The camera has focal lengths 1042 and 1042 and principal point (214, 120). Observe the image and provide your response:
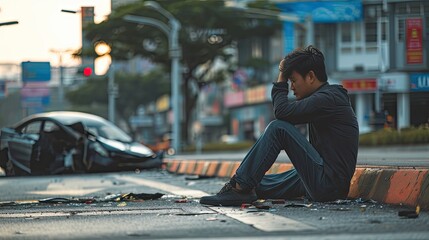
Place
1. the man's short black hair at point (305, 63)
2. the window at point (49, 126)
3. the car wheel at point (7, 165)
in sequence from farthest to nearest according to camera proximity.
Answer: the window at point (49, 126)
the car wheel at point (7, 165)
the man's short black hair at point (305, 63)

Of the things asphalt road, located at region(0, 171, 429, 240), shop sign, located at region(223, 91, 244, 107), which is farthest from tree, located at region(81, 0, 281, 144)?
asphalt road, located at region(0, 171, 429, 240)

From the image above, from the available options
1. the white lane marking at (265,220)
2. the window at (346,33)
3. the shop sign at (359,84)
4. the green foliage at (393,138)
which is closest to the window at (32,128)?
the green foliage at (393,138)

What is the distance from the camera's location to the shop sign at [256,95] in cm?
6606

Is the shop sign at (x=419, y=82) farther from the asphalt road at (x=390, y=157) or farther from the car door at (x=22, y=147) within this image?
the car door at (x=22, y=147)

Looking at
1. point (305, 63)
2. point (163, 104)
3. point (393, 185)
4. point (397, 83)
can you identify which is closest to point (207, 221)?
point (305, 63)

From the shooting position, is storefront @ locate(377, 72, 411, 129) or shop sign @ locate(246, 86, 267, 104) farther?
shop sign @ locate(246, 86, 267, 104)

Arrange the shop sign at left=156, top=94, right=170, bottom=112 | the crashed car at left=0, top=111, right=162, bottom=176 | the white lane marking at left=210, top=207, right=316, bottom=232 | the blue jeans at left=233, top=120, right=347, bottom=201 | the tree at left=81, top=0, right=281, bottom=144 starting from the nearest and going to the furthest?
1. the white lane marking at left=210, top=207, right=316, bottom=232
2. the blue jeans at left=233, top=120, right=347, bottom=201
3. the crashed car at left=0, top=111, right=162, bottom=176
4. the tree at left=81, top=0, right=281, bottom=144
5. the shop sign at left=156, top=94, right=170, bottom=112

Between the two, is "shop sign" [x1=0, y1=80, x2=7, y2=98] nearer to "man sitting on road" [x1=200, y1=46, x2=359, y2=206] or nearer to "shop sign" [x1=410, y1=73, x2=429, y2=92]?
"shop sign" [x1=410, y1=73, x2=429, y2=92]

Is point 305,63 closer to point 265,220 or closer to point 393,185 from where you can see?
point 393,185

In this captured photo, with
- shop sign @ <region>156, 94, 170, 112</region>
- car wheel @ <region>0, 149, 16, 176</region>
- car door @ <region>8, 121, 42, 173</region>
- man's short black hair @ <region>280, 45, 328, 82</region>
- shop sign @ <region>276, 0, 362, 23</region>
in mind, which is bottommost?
shop sign @ <region>156, 94, 170, 112</region>

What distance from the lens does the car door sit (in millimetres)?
18406

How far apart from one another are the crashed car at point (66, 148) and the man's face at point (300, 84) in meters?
11.6

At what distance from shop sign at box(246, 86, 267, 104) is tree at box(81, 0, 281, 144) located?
1044cm

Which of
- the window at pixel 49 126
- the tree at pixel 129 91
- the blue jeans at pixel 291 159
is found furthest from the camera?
the tree at pixel 129 91
